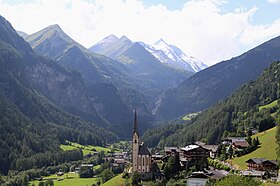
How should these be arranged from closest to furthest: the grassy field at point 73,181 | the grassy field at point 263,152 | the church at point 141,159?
the grassy field at point 263,152 < the church at point 141,159 < the grassy field at point 73,181

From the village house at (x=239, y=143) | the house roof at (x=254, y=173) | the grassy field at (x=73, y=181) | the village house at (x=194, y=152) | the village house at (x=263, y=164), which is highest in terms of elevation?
the village house at (x=239, y=143)

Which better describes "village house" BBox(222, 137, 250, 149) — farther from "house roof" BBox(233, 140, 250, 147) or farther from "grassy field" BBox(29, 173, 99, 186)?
"grassy field" BBox(29, 173, 99, 186)

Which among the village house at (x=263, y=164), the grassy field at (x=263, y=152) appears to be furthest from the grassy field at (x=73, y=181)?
the village house at (x=263, y=164)

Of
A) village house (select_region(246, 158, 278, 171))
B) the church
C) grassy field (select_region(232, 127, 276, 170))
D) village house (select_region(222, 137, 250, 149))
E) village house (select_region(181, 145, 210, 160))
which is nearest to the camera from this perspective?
village house (select_region(246, 158, 278, 171))

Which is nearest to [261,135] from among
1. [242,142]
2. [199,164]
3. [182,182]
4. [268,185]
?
[242,142]

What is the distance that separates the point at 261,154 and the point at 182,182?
28847mm

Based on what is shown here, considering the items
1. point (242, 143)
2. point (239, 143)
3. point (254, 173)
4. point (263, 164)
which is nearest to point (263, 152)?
point (242, 143)

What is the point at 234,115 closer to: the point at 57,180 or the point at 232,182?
the point at 57,180

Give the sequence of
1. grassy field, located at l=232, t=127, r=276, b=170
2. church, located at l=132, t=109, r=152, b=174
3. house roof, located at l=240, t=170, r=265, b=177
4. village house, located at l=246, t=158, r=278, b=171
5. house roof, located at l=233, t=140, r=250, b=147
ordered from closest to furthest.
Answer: house roof, located at l=240, t=170, r=265, b=177 < village house, located at l=246, t=158, r=278, b=171 < grassy field, located at l=232, t=127, r=276, b=170 < church, located at l=132, t=109, r=152, b=174 < house roof, located at l=233, t=140, r=250, b=147

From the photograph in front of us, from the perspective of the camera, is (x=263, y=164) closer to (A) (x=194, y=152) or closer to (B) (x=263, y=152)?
(B) (x=263, y=152)

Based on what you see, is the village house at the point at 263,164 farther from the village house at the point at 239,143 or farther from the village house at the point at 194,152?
the village house at the point at 239,143

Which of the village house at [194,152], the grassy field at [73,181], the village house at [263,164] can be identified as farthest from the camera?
the grassy field at [73,181]

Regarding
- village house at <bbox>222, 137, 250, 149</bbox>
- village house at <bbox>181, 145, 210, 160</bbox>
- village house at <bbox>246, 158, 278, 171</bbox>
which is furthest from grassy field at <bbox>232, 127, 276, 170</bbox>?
village house at <bbox>181, 145, 210, 160</bbox>

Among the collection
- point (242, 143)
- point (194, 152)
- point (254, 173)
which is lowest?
point (254, 173)
